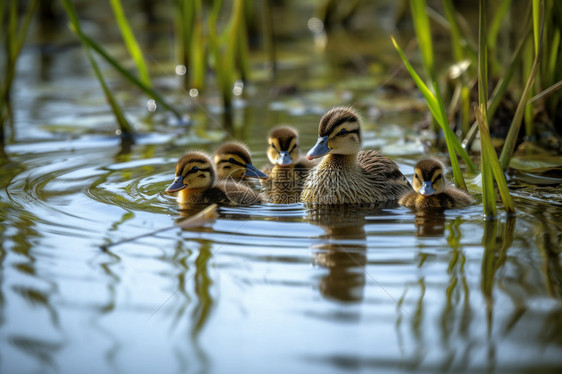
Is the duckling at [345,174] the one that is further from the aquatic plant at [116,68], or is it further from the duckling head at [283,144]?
the aquatic plant at [116,68]

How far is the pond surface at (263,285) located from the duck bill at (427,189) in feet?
0.42

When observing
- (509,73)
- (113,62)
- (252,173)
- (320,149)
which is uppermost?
(113,62)

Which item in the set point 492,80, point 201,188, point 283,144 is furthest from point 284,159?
point 492,80

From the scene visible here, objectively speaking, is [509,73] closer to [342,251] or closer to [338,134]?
[338,134]

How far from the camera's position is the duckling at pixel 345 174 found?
13.9ft

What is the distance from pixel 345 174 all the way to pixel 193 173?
875 millimetres

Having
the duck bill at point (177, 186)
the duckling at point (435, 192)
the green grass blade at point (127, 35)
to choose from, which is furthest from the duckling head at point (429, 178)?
the green grass blade at point (127, 35)

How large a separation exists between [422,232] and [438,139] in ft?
7.55

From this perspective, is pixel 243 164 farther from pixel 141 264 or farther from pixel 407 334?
pixel 407 334

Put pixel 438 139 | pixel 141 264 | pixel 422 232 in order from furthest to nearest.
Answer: pixel 438 139, pixel 422 232, pixel 141 264

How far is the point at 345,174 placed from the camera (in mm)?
4355

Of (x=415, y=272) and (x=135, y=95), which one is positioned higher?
(x=135, y=95)

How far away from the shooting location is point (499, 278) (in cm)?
293

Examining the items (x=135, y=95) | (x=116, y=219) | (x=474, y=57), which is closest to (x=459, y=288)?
(x=116, y=219)
